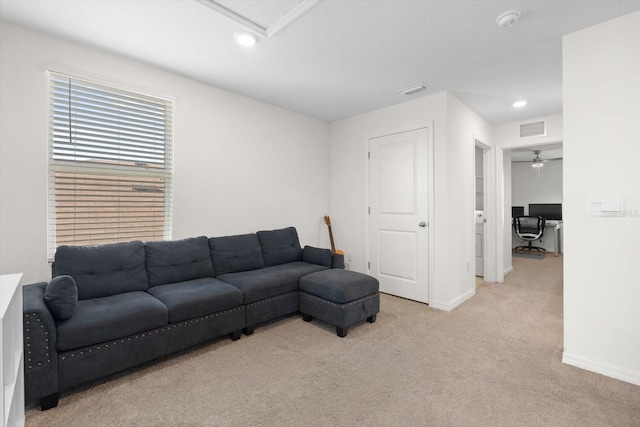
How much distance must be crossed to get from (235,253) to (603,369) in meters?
3.22

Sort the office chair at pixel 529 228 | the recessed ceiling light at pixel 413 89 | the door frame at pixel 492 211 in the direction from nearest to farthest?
the recessed ceiling light at pixel 413 89, the door frame at pixel 492 211, the office chair at pixel 529 228

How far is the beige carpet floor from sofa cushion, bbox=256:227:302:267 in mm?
865

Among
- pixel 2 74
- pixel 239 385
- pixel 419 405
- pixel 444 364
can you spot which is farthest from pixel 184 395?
pixel 2 74

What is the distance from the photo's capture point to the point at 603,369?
2.13 m

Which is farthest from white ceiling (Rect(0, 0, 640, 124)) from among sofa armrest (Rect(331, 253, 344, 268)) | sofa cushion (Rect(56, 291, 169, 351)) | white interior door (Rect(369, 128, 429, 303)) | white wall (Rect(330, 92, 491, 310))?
sofa cushion (Rect(56, 291, 169, 351))

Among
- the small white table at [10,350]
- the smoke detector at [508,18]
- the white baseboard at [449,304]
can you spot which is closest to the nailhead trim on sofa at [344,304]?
the white baseboard at [449,304]

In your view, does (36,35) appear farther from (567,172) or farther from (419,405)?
(567,172)

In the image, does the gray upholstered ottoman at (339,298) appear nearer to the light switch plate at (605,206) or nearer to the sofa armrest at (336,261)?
the sofa armrest at (336,261)

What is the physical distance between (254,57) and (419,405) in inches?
117

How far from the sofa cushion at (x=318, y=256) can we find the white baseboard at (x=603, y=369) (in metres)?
2.23

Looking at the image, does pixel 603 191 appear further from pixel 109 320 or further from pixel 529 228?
pixel 529 228

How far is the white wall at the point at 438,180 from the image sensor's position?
11.4ft

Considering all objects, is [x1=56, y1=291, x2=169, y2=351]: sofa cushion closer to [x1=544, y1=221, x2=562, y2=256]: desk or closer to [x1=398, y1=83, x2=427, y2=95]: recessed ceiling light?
[x1=398, y1=83, x2=427, y2=95]: recessed ceiling light

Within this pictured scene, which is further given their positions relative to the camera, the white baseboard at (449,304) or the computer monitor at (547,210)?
the computer monitor at (547,210)
